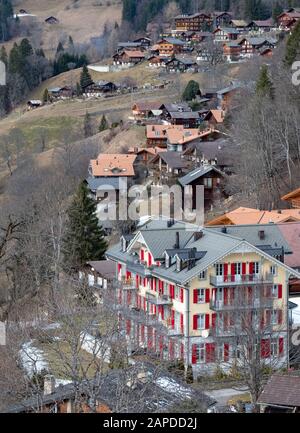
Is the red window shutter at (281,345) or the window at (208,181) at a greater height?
the red window shutter at (281,345)

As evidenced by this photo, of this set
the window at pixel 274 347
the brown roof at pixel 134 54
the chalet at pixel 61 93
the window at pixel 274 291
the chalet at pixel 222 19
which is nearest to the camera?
the window at pixel 274 347

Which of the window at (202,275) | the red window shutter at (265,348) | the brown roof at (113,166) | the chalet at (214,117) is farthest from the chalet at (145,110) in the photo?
the red window shutter at (265,348)

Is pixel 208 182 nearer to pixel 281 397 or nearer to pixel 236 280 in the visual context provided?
pixel 236 280

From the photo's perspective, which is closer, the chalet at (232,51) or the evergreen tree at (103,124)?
the evergreen tree at (103,124)

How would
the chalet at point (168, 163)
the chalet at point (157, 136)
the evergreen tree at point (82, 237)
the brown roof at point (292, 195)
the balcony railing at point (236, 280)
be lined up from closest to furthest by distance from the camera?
the balcony railing at point (236, 280)
the evergreen tree at point (82, 237)
the brown roof at point (292, 195)
the chalet at point (168, 163)
the chalet at point (157, 136)

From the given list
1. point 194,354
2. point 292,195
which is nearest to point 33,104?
point 292,195

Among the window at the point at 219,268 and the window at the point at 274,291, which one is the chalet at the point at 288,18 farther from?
the window at the point at 219,268

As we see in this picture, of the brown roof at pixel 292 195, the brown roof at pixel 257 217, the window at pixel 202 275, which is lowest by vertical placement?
the brown roof at pixel 292 195
